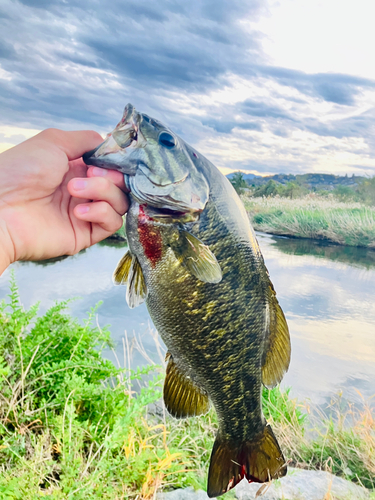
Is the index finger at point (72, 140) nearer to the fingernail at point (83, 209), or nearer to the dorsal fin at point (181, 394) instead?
the fingernail at point (83, 209)

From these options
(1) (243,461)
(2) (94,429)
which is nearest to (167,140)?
(1) (243,461)

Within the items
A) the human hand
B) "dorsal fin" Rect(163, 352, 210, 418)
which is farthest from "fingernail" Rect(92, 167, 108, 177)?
"dorsal fin" Rect(163, 352, 210, 418)

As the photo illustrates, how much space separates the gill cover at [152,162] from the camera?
0.87 metres

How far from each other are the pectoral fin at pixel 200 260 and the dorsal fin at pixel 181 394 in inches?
11.1

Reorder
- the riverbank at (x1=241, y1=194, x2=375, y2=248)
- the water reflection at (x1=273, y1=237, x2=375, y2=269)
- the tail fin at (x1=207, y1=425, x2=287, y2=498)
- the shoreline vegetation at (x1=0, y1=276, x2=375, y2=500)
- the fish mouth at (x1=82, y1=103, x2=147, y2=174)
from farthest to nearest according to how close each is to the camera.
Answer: the riverbank at (x1=241, y1=194, x2=375, y2=248) < the water reflection at (x1=273, y1=237, x2=375, y2=269) < the shoreline vegetation at (x1=0, y1=276, x2=375, y2=500) < the tail fin at (x1=207, y1=425, x2=287, y2=498) < the fish mouth at (x1=82, y1=103, x2=147, y2=174)

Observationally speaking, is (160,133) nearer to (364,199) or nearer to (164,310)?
(164,310)

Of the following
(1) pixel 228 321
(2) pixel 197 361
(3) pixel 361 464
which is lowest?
(3) pixel 361 464

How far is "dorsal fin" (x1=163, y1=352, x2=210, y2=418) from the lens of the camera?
3.43ft

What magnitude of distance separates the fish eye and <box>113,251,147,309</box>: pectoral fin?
265mm

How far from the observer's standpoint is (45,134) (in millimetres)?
1286

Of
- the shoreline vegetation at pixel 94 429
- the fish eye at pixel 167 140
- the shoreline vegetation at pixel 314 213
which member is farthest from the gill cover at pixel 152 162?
the shoreline vegetation at pixel 314 213

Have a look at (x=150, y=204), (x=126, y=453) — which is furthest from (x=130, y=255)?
(x=126, y=453)

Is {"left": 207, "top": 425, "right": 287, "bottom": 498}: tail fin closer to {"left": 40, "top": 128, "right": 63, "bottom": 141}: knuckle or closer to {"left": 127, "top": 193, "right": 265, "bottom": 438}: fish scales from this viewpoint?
{"left": 127, "top": 193, "right": 265, "bottom": 438}: fish scales

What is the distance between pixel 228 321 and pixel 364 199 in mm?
11583
